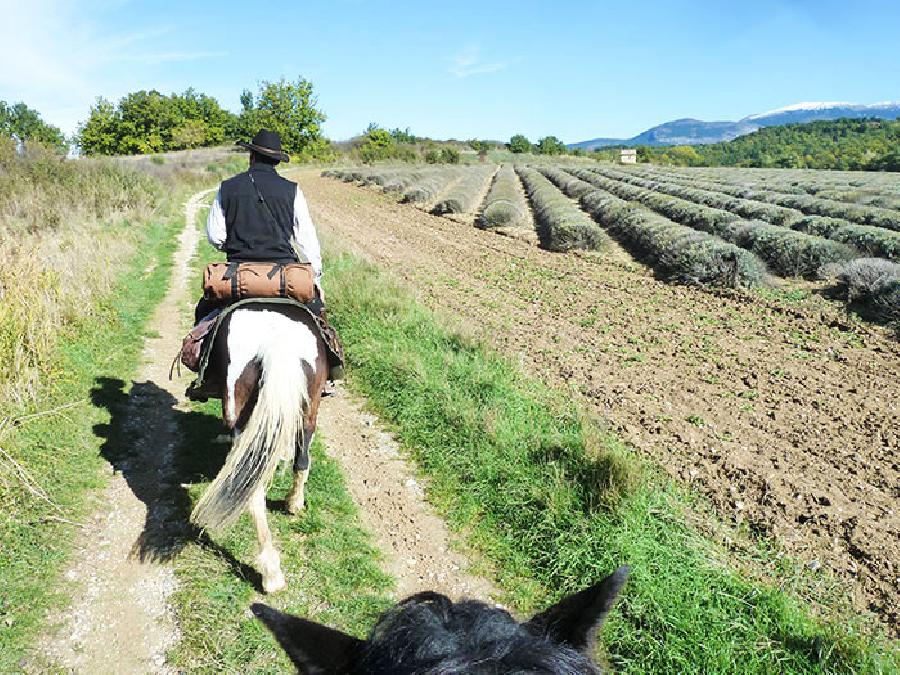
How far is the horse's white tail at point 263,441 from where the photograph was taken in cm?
311

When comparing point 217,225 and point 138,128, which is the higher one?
point 138,128

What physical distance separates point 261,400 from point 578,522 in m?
2.33

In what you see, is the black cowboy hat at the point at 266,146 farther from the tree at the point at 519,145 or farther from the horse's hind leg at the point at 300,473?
the tree at the point at 519,145

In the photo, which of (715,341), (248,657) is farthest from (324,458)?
(715,341)

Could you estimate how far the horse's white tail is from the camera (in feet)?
10.2

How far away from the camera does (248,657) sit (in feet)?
9.67

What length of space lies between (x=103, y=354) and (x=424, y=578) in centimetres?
543

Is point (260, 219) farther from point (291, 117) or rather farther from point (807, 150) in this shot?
point (807, 150)

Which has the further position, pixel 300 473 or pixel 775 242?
pixel 775 242

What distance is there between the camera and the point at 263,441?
3.18 metres

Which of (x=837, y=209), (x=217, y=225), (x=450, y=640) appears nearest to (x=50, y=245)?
(x=217, y=225)

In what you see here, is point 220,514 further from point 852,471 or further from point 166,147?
point 166,147

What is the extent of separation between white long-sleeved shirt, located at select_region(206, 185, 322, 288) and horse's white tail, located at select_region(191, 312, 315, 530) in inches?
32.9

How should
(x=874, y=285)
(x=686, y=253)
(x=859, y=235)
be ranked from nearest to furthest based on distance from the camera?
(x=874, y=285) < (x=686, y=253) < (x=859, y=235)
